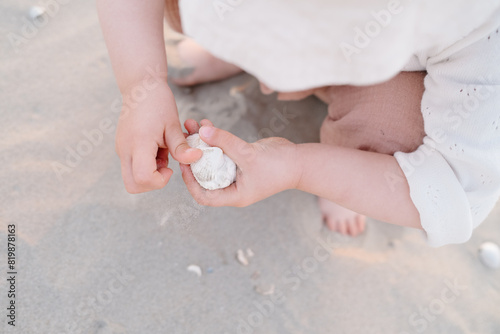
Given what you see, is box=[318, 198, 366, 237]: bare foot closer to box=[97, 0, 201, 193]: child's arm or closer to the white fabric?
the white fabric

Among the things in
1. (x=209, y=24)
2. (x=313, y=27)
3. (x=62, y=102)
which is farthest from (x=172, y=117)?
(x=62, y=102)

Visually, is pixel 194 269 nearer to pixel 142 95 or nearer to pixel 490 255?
pixel 142 95

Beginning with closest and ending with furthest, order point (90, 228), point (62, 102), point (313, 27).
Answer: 1. point (313, 27)
2. point (90, 228)
3. point (62, 102)

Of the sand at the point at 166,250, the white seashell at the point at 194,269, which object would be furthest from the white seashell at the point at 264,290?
the white seashell at the point at 194,269

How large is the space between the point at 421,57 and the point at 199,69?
2.24 feet

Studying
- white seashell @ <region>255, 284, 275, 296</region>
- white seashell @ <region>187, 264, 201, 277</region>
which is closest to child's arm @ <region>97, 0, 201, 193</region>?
white seashell @ <region>187, 264, 201, 277</region>

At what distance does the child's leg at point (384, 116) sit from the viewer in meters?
0.94

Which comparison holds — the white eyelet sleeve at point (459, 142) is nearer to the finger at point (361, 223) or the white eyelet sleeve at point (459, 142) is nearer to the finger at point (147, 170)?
the finger at point (361, 223)

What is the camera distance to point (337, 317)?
3.42 feet

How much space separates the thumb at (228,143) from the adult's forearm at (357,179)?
0.14 m

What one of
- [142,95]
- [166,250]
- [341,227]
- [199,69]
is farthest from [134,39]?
[341,227]

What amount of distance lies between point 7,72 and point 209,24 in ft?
2.33

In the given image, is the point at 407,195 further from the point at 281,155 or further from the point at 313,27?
the point at 313,27

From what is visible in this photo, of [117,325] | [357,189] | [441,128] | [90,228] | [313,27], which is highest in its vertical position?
[313,27]
